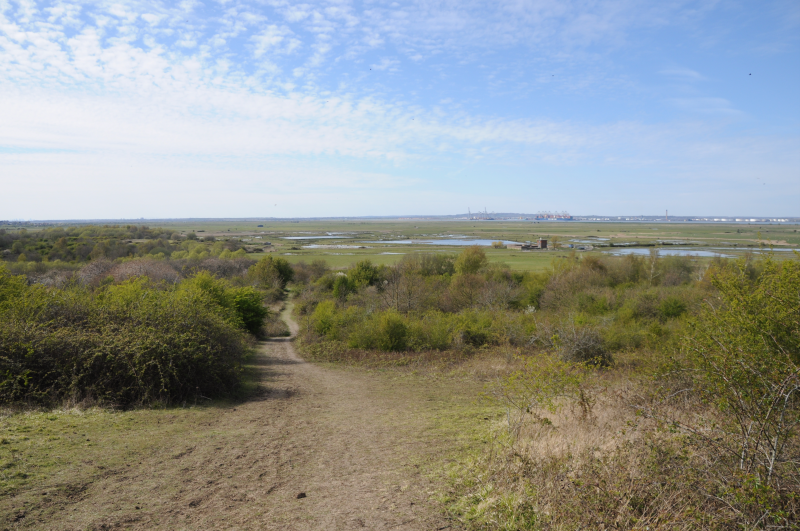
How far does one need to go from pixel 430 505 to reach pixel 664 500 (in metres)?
3.05

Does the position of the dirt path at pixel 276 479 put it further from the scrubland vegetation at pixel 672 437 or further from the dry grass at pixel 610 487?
the scrubland vegetation at pixel 672 437

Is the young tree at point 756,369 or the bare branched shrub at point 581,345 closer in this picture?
the young tree at point 756,369

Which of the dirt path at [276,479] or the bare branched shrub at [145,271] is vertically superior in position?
the bare branched shrub at [145,271]

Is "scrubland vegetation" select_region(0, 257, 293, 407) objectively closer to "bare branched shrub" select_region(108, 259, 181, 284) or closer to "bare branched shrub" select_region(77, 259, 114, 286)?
"bare branched shrub" select_region(108, 259, 181, 284)

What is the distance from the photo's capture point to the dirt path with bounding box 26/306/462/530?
5930 mm

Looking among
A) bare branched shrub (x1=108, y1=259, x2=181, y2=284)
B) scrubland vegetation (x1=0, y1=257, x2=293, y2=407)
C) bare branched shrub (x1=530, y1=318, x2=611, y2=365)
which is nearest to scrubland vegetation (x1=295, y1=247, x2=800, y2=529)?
bare branched shrub (x1=530, y1=318, x2=611, y2=365)

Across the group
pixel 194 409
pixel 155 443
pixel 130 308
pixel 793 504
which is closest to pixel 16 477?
pixel 155 443

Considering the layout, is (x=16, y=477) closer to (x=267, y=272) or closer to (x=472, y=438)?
(x=472, y=438)

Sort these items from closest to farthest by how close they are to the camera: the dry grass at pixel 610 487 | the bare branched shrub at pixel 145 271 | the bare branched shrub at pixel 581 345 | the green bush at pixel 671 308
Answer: the dry grass at pixel 610 487 < the bare branched shrub at pixel 581 345 < the green bush at pixel 671 308 < the bare branched shrub at pixel 145 271

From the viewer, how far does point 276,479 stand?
750cm

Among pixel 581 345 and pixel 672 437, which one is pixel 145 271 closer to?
pixel 581 345

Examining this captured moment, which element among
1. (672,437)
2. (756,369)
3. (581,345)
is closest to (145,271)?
(581,345)

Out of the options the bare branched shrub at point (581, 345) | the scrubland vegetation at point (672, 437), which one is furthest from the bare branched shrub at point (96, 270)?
the scrubland vegetation at point (672, 437)

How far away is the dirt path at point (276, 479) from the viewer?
5930mm
